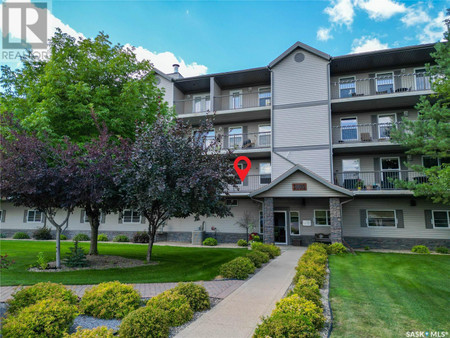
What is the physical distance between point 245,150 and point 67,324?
17.3m

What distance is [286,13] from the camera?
1417 centimetres

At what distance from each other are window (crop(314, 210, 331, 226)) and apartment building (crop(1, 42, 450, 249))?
0.22 feet

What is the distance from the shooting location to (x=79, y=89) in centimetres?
1109

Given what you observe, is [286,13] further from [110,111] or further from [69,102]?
[69,102]

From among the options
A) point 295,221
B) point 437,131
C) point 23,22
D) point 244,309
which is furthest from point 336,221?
point 23,22

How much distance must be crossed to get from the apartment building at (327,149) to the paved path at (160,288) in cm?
896

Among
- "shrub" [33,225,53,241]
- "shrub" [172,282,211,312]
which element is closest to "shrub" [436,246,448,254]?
"shrub" [172,282,211,312]

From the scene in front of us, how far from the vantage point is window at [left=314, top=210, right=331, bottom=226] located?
1964 centimetres

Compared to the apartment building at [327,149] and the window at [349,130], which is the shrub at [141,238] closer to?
the apartment building at [327,149]

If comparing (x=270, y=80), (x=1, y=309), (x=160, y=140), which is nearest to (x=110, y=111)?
(x=160, y=140)

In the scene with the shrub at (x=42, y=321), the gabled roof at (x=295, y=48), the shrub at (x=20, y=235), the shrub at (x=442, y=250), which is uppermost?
the gabled roof at (x=295, y=48)

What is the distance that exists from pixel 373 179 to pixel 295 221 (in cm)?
598

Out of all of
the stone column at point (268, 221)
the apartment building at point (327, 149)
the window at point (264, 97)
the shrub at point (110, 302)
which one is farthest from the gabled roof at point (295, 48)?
the shrub at point (110, 302)

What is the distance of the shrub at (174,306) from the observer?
5367 millimetres
